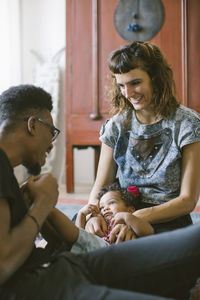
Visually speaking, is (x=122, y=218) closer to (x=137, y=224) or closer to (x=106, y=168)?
(x=137, y=224)

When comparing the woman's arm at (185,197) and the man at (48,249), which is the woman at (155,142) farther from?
the man at (48,249)

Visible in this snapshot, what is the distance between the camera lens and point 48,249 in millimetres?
1146

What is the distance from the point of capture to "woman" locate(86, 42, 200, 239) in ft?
4.71

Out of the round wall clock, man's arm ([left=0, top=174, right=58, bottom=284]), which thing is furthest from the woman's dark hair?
the round wall clock

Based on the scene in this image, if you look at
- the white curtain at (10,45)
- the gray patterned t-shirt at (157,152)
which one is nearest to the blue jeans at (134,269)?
the gray patterned t-shirt at (157,152)

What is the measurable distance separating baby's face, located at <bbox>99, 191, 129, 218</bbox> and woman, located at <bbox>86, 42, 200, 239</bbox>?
0.08m

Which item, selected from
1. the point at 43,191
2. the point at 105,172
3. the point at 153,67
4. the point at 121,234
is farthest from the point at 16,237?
the point at 153,67

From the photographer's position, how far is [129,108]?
5.51 feet

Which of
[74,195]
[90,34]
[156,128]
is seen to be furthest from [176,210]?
[90,34]

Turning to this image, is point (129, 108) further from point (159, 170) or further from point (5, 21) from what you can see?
point (5, 21)

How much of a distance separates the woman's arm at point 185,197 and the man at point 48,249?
380 mm

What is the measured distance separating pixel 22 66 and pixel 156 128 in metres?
3.17

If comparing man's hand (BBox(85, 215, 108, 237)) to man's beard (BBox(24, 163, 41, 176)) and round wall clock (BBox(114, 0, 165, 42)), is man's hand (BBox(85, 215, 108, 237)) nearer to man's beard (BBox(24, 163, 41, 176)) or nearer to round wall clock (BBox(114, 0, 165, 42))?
man's beard (BBox(24, 163, 41, 176))

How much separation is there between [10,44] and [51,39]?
521 millimetres
